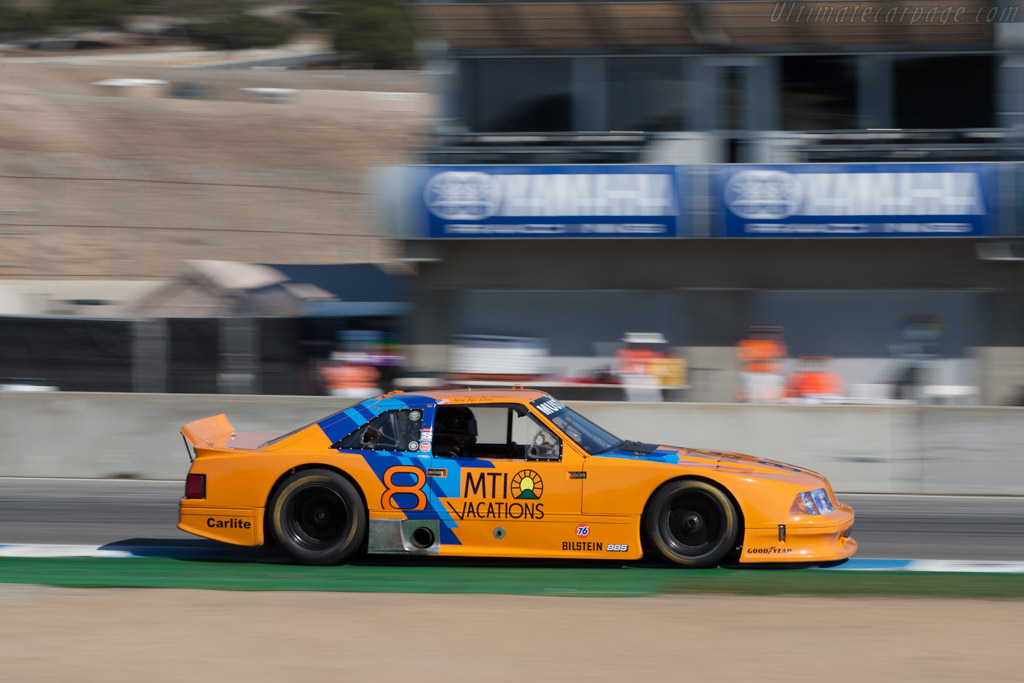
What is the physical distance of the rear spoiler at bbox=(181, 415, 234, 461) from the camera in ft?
27.7

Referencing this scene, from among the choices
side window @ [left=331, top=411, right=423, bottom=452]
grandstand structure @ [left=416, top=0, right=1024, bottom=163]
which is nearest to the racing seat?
side window @ [left=331, top=411, right=423, bottom=452]

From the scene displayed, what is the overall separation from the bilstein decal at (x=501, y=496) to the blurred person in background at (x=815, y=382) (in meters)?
9.59

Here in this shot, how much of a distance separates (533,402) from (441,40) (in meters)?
11.5

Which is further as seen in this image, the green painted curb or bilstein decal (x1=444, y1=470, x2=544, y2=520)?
bilstein decal (x1=444, y1=470, x2=544, y2=520)

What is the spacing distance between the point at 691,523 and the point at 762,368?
30.1 feet

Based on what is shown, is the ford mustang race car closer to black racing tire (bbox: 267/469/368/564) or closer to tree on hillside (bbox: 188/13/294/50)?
black racing tire (bbox: 267/469/368/564)

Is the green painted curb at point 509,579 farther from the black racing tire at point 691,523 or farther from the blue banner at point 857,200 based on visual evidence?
the blue banner at point 857,200

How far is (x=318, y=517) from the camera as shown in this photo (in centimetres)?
814

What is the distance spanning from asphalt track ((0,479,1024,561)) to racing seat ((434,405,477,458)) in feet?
6.39

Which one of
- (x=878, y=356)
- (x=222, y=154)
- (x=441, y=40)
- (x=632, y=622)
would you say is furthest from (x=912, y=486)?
(x=222, y=154)

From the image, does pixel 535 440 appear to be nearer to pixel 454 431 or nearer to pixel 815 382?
pixel 454 431

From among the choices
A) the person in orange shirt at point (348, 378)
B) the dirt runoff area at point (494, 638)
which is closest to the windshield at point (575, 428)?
the dirt runoff area at point (494, 638)

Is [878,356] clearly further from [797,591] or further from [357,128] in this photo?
[357,128]

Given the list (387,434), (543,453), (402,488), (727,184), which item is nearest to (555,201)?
(727,184)
